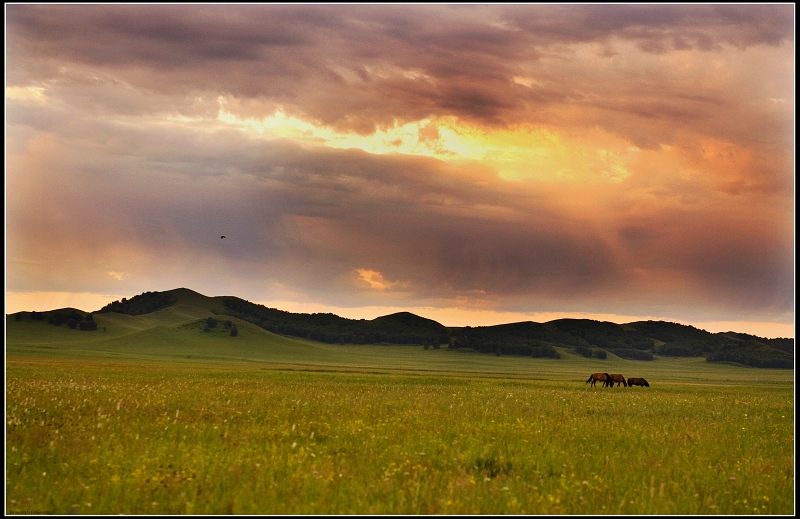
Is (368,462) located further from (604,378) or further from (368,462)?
(604,378)

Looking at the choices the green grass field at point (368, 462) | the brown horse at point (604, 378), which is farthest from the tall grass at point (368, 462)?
the brown horse at point (604, 378)

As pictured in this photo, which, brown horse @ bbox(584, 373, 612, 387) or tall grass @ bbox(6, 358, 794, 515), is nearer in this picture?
tall grass @ bbox(6, 358, 794, 515)

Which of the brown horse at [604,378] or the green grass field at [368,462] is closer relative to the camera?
the green grass field at [368,462]

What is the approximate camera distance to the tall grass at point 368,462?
38.4ft

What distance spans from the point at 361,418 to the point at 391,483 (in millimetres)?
8770

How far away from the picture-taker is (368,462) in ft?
47.5

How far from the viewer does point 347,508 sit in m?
11.4

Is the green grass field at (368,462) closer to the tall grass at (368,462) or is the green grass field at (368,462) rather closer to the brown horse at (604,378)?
the tall grass at (368,462)

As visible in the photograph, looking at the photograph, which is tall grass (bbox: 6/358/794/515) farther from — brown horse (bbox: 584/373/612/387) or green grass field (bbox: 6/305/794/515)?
brown horse (bbox: 584/373/612/387)

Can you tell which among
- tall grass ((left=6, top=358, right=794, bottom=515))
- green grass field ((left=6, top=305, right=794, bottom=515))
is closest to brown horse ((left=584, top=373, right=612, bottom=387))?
green grass field ((left=6, top=305, right=794, bottom=515))

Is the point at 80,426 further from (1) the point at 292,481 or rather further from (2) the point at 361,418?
(2) the point at 361,418

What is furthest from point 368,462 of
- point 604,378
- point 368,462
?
point 604,378

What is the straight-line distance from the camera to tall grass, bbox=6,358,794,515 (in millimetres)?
11695

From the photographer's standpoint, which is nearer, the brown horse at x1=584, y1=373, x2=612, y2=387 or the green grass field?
the green grass field
